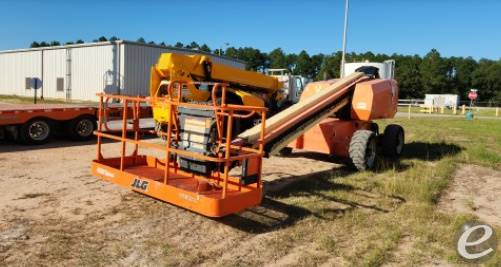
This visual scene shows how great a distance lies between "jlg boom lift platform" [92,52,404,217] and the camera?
526 centimetres

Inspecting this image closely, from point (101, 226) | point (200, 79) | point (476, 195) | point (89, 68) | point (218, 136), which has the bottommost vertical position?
point (101, 226)

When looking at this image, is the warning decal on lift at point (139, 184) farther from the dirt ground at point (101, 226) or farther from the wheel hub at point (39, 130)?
the wheel hub at point (39, 130)

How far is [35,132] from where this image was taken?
11.2 metres

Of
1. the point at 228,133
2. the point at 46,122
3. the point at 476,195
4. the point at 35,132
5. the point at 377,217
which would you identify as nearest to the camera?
the point at 228,133

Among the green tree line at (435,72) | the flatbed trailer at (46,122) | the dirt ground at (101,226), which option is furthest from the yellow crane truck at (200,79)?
the green tree line at (435,72)

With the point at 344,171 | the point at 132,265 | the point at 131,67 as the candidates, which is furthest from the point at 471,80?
the point at 132,265

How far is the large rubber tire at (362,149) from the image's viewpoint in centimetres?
868

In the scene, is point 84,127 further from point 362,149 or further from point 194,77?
point 362,149

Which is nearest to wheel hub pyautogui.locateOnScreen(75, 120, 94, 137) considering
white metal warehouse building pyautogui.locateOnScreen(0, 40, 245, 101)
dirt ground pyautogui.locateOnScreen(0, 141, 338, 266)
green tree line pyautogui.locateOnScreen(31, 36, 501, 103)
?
dirt ground pyautogui.locateOnScreen(0, 141, 338, 266)

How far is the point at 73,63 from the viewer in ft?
107

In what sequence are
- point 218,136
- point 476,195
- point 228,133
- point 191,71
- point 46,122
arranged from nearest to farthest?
point 228,133 < point 218,136 < point 476,195 < point 191,71 < point 46,122

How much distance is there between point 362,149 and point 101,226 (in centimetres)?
528

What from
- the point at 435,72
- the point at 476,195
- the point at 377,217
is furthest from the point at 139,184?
the point at 435,72

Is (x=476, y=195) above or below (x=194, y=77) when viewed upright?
below
